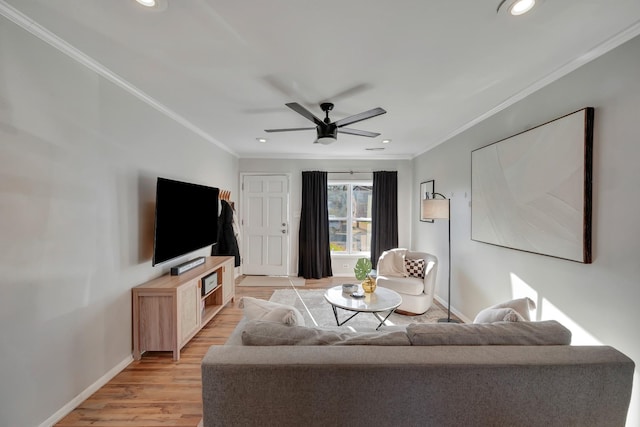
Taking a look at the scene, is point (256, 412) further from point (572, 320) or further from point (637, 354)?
point (572, 320)

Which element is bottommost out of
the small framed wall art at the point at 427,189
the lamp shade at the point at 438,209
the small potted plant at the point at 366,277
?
the small potted plant at the point at 366,277

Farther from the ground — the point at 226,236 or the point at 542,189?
the point at 542,189

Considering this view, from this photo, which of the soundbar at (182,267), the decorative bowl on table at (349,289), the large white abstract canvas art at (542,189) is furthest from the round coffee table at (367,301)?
the soundbar at (182,267)

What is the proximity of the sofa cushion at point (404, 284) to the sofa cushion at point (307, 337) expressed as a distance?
217 centimetres

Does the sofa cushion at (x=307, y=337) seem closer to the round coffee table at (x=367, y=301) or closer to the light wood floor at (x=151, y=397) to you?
the light wood floor at (x=151, y=397)

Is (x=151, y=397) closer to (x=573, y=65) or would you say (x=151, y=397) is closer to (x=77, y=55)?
(x=77, y=55)

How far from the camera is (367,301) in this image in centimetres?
263

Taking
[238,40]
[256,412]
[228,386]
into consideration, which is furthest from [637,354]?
[238,40]

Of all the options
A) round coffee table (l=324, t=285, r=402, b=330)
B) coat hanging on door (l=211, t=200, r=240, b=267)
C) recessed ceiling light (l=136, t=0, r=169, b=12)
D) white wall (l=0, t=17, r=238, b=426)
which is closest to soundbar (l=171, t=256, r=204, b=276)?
white wall (l=0, t=17, r=238, b=426)

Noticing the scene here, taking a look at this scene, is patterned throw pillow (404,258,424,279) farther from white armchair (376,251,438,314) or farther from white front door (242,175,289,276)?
white front door (242,175,289,276)

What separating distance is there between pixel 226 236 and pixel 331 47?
3269 millimetres

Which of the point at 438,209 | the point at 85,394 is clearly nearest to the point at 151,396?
the point at 85,394

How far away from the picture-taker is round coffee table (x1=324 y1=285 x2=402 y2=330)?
2.43 meters

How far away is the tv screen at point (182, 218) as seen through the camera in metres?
2.40
